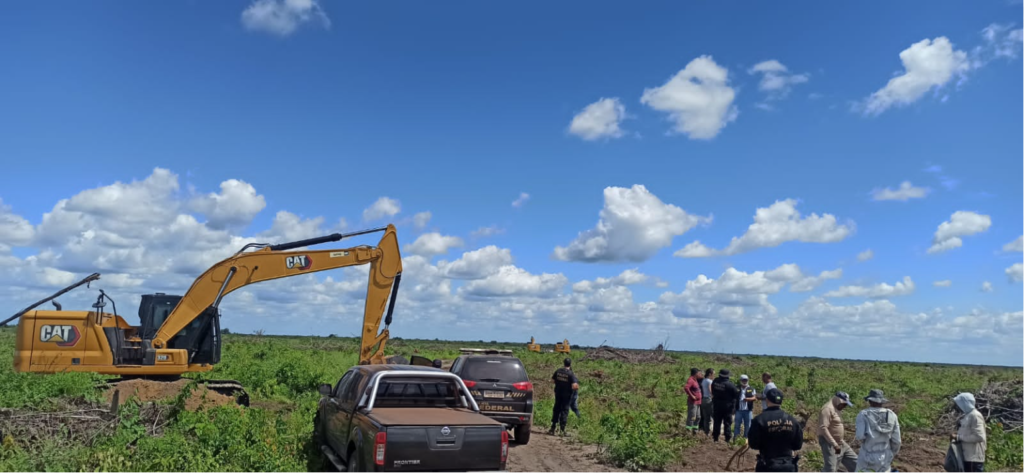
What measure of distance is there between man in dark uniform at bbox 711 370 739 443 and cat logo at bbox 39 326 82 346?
15.5 m

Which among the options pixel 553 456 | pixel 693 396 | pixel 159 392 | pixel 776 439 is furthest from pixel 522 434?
pixel 159 392

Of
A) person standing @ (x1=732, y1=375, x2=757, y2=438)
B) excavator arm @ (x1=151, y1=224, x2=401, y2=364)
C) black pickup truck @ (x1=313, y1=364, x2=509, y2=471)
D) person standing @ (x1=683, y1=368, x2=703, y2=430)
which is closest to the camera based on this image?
black pickup truck @ (x1=313, y1=364, x2=509, y2=471)

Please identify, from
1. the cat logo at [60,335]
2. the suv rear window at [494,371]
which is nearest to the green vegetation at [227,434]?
the cat logo at [60,335]

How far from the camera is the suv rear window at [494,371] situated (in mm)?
14672

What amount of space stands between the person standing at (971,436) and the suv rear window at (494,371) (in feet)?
26.4

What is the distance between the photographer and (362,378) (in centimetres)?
1035

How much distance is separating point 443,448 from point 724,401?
891 cm

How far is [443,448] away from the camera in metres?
8.30

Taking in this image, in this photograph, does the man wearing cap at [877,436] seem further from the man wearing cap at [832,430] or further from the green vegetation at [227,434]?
the green vegetation at [227,434]

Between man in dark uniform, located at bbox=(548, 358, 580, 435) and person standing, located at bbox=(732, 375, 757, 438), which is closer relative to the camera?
person standing, located at bbox=(732, 375, 757, 438)

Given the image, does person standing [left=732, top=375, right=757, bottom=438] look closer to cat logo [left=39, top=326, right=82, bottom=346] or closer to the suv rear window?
the suv rear window

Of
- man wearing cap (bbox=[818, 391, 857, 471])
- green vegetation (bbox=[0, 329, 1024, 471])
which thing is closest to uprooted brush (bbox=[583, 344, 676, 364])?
green vegetation (bbox=[0, 329, 1024, 471])

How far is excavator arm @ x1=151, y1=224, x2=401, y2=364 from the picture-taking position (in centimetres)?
1841

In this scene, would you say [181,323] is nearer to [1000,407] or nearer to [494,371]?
[494,371]
